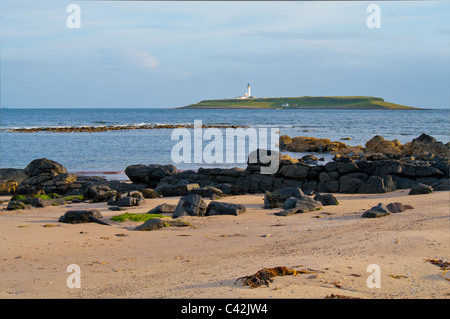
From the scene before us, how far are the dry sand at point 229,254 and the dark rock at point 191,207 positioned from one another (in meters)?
0.48

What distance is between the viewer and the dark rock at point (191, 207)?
43.7 ft

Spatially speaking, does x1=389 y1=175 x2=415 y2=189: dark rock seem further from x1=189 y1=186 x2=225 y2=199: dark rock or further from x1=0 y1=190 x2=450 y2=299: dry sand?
x1=189 y1=186 x2=225 y2=199: dark rock

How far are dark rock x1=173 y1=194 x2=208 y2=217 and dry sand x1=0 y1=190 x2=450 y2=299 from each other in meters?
0.48

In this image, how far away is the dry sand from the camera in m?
6.50

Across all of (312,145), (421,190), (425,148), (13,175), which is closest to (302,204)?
(421,190)

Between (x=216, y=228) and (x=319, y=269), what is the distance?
4.80 metres

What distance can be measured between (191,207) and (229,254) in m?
4.46

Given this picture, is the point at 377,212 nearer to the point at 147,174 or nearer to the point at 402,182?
the point at 402,182

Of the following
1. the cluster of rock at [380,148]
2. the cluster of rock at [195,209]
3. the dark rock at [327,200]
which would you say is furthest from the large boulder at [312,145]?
the cluster of rock at [195,209]

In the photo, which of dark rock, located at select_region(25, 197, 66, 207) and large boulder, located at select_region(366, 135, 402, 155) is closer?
dark rock, located at select_region(25, 197, 66, 207)

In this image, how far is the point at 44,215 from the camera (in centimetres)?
1344

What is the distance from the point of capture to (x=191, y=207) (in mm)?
13445

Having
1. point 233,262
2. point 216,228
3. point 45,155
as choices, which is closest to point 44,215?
point 216,228

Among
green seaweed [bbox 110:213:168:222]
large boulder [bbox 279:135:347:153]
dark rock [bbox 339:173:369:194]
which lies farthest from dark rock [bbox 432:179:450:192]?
large boulder [bbox 279:135:347:153]
